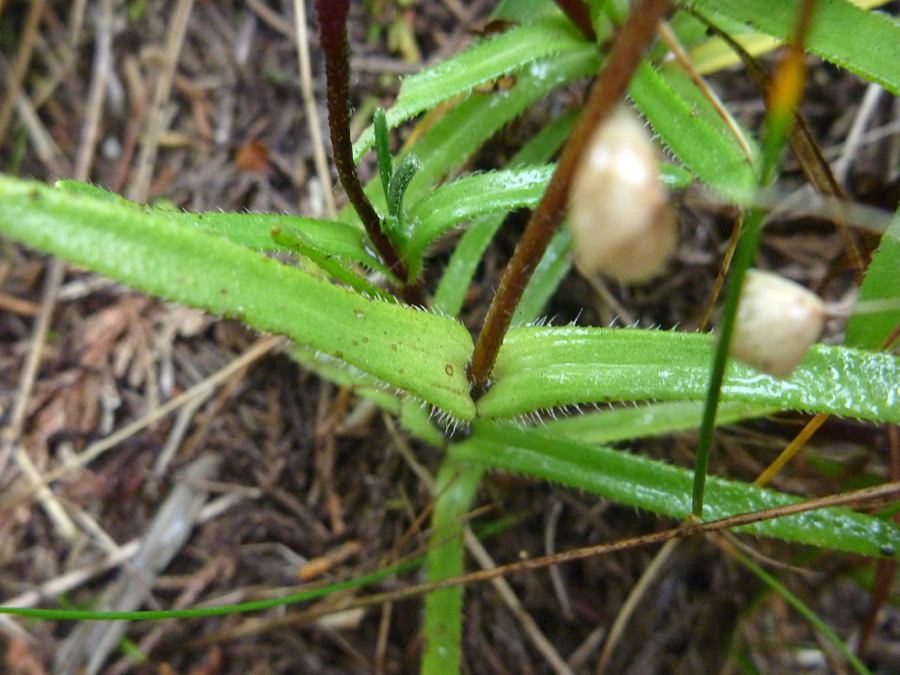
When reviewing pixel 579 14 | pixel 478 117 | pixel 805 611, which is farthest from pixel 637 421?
pixel 579 14

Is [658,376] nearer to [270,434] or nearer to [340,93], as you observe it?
[340,93]

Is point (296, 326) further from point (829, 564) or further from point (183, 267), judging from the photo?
point (829, 564)

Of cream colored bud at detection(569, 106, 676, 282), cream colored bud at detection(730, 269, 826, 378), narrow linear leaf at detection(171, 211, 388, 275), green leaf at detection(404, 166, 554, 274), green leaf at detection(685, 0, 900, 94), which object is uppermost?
green leaf at detection(685, 0, 900, 94)

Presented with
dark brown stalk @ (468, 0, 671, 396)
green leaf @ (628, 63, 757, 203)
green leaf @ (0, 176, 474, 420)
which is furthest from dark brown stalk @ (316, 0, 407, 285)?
green leaf @ (628, 63, 757, 203)

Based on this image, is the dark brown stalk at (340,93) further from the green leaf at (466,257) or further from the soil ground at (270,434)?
the soil ground at (270,434)

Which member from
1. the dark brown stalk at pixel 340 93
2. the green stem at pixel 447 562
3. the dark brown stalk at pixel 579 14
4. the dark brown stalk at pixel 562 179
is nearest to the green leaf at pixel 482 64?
the dark brown stalk at pixel 579 14

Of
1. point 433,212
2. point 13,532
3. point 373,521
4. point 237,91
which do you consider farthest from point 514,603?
point 237,91

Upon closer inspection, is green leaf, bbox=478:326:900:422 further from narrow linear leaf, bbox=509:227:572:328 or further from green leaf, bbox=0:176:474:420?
narrow linear leaf, bbox=509:227:572:328
